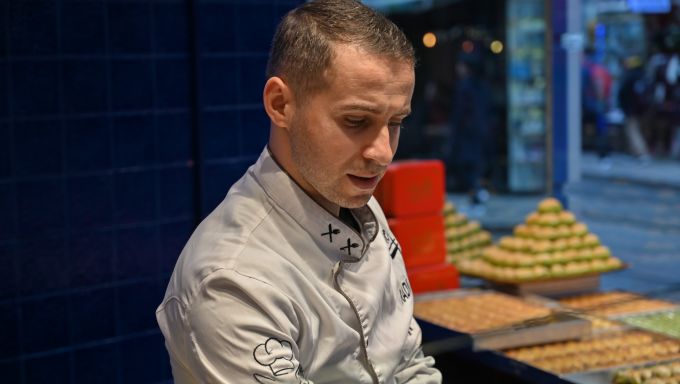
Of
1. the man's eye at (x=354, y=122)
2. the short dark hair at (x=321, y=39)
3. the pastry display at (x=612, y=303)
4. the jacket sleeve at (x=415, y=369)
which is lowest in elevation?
the pastry display at (x=612, y=303)

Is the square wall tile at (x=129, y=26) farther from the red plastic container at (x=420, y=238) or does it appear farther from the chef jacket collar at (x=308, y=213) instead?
the chef jacket collar at (x=308, y=213)

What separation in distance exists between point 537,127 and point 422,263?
20.2 feet

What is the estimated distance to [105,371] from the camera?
4.07 meters

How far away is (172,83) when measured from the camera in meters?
4.20

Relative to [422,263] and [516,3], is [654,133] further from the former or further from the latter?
[422,263]

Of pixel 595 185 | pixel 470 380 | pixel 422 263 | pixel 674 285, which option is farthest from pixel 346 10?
pixel 595 185

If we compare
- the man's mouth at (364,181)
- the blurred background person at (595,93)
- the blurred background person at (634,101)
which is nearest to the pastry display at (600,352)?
the man's mouth at (364,181)

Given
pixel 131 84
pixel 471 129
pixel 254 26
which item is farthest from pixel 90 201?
pixel 471 129

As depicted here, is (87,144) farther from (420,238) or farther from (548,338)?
(548,338)

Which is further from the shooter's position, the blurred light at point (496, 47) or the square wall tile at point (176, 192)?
the blurred light at point (496, 47)

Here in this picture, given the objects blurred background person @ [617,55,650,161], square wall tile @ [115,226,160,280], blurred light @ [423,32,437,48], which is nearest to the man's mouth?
square wall tile @ [115,226,160,280]

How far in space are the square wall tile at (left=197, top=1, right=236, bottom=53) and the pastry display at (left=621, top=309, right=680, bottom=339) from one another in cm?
213

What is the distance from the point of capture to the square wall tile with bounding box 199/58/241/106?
4305mm

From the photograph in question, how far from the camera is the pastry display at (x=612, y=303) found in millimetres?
4482
